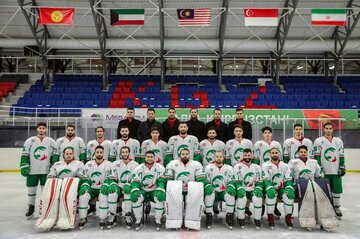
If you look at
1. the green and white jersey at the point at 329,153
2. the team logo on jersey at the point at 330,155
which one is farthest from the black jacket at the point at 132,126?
the team logo on jersey at the point at 330,155

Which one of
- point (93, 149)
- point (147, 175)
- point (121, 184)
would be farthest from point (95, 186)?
point (93, 149)

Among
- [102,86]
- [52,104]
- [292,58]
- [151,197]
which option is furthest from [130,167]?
[292,58]

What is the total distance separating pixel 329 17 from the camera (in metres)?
16.0

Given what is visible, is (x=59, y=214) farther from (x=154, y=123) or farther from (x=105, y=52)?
(x=105, y=52)

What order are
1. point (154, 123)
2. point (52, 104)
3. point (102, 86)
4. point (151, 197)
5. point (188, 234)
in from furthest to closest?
point (102, 86) → point (52, 104) → point (154, 123) → point (151, 197) → point (188, 234)

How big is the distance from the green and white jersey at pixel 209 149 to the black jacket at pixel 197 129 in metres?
0.57

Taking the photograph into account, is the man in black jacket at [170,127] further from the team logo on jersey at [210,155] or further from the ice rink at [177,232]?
the ice rink at [177,232]

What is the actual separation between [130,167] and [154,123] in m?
1.44

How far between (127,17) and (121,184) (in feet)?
36.0

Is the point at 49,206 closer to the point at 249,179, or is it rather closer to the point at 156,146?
the point at 156,146

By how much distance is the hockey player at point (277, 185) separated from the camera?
6551 mm

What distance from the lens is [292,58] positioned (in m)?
23.2

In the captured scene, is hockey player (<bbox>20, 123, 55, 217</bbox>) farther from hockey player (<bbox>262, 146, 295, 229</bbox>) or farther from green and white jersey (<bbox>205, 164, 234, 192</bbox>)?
hockey player (<bbox>262, 146, 295, 229</bbox>)

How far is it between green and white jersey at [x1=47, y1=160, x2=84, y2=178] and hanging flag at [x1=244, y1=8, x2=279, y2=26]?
439 inches
